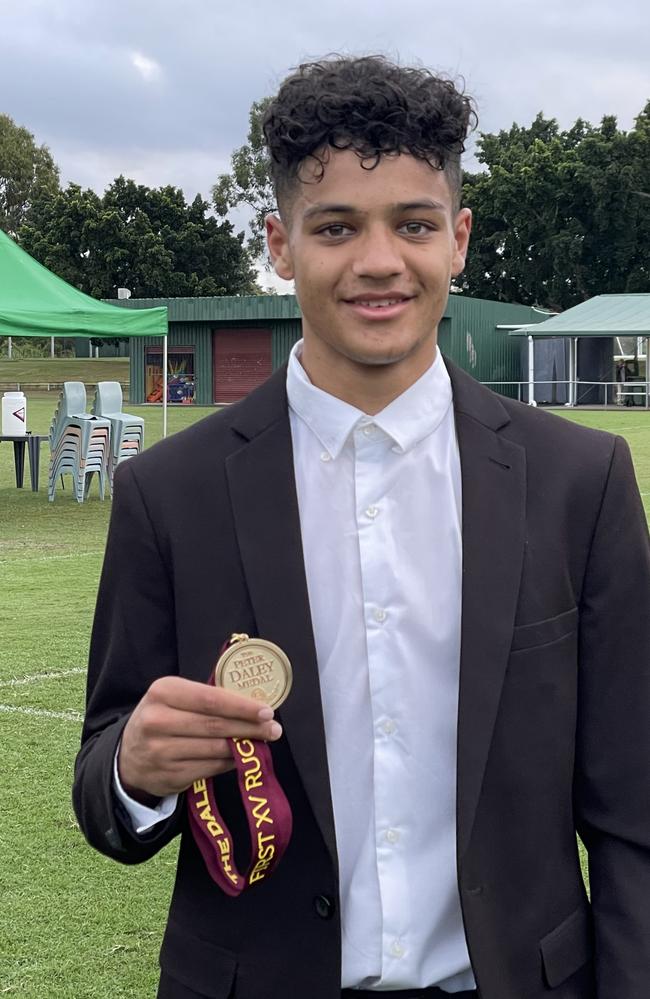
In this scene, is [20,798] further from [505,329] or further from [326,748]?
[505,329]

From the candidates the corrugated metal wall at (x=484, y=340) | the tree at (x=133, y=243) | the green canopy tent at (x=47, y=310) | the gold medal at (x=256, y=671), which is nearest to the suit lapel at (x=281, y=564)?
the gold medal at (x=256, y=671)

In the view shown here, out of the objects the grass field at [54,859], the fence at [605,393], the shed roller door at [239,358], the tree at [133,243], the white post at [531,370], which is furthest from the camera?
the tree at [133,243]

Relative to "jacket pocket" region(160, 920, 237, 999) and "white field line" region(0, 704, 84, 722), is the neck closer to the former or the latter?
"jacket pocket" region(160, 920, 237, 999)

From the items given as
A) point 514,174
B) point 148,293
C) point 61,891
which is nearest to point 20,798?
point 61,891

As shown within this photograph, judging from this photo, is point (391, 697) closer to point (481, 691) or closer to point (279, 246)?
point (481, 691)

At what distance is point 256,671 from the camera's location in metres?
1.62

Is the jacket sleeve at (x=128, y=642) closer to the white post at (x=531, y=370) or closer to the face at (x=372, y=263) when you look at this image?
the face at (x=372, y=263)

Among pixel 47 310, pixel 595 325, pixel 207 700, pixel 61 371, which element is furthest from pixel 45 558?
pixel 61 371

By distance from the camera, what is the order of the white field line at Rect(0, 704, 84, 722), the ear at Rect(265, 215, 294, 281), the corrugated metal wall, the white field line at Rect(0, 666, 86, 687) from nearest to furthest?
the ear at Rect(265, 215, 294, 281), the white field line at Rect(0, 704, 84, 722), the white field line at Rect(0, 666, 86, 687), the corrugated metal wall

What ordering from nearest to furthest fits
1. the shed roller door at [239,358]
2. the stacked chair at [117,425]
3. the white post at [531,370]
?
1. the stacked chair at [117,425]
2. the white post at [531,370]
3. the shed roller door at [239,358]

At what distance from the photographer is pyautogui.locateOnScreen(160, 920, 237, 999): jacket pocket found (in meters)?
1.80

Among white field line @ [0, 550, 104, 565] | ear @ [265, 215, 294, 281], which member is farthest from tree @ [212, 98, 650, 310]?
ear @ [265, 215, 294, 281]

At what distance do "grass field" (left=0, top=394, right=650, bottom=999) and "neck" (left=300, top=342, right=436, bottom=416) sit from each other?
2.69 m

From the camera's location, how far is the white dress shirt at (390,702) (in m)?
1.80
